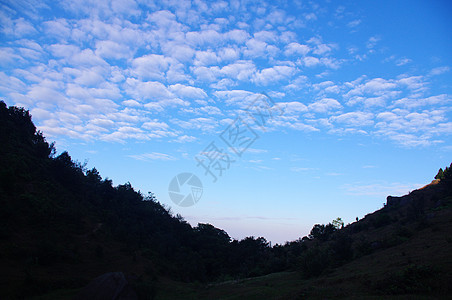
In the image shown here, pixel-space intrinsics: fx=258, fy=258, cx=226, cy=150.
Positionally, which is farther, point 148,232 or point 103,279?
point 148,232

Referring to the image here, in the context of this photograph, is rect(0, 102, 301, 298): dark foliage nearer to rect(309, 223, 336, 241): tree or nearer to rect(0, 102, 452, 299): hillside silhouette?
rect(0, 102, 452, 299): hillside silhouette

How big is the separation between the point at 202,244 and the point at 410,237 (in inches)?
2242

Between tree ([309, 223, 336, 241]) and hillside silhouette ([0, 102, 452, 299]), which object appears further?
tree ([309, 223, 336, 241])

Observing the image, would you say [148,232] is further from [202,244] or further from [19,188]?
[19,188]

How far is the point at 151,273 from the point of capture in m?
41.9

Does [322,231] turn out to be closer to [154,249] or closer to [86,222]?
[154,249]

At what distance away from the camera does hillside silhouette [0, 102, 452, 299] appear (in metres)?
19.3

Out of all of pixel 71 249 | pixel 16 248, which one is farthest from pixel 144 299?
pixel 71 249

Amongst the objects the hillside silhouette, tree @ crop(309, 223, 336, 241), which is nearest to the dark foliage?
the hillside silhouette

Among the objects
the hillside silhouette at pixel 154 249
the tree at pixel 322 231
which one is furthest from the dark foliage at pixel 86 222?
the tree at pixel 322 231

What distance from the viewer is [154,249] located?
59469mm

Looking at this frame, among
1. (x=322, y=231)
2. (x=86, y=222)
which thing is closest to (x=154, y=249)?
(x=86, y=222)

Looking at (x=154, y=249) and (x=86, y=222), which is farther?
(x=154, y=249)

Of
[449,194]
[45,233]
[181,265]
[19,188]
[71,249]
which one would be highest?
[19,188]
